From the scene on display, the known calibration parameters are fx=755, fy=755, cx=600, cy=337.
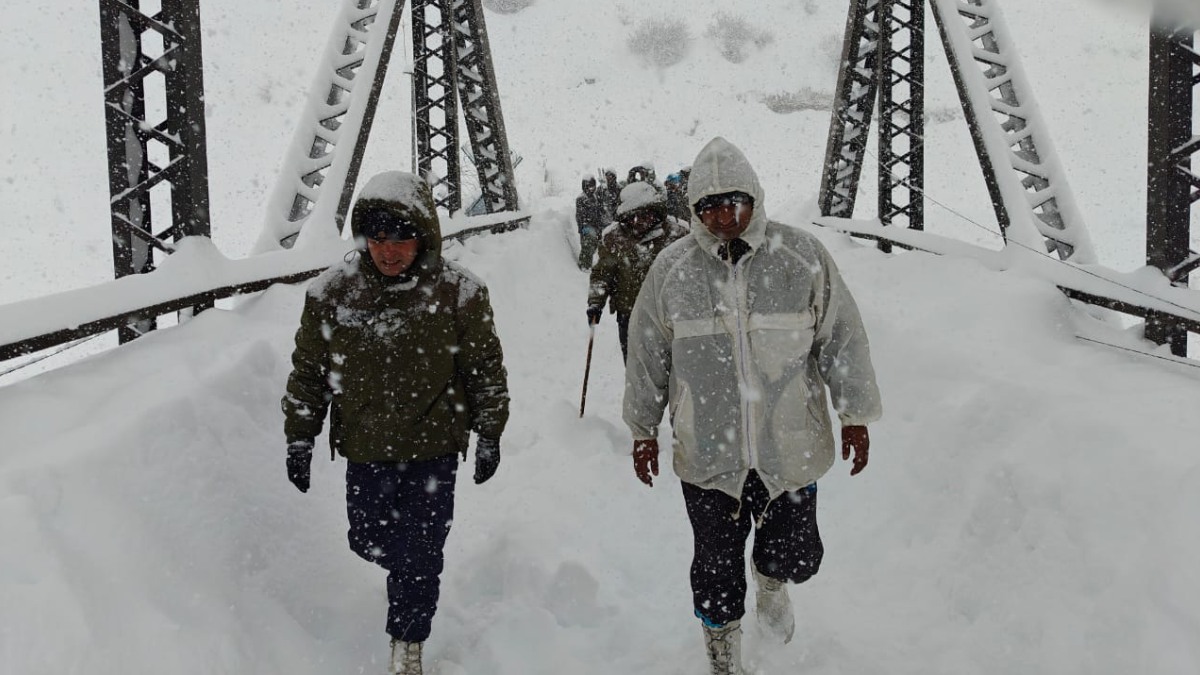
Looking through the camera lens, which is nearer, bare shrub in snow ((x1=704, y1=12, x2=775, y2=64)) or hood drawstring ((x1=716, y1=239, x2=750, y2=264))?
hood drawstring ((x1=716, y1=239, x2=750, y2=264))

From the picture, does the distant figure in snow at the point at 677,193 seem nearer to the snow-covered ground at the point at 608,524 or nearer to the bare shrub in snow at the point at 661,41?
the snow-covered ground at the point at 608,524

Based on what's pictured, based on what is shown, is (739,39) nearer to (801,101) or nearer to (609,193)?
(801,101)

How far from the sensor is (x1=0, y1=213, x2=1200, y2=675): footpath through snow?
2.42 metres

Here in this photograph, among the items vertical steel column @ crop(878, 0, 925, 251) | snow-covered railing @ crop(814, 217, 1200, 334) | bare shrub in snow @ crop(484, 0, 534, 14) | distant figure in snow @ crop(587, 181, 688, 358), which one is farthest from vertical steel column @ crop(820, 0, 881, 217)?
bare shrub in snow @ crop(484, 0, 534, 14)

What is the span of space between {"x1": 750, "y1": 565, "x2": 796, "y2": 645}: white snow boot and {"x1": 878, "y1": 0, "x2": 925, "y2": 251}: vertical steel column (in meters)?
6.78

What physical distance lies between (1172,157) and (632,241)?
325cm

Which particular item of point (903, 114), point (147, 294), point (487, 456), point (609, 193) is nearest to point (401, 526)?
point (487, 456)

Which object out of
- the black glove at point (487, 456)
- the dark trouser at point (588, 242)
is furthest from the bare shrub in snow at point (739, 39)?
the black glove at point (487, 456)

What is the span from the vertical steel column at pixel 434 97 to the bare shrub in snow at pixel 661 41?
34.5 m

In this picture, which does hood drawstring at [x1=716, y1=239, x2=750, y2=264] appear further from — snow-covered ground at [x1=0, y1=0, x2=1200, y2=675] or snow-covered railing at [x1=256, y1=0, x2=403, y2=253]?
snow-covered railing at [x1=256, y1=0, x2=403, y2=253]

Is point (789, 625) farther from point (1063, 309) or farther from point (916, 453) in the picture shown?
point (1063, 309)

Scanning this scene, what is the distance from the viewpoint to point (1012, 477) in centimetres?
356

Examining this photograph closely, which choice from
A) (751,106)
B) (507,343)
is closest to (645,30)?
(751,106)

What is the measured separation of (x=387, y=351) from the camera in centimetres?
280
